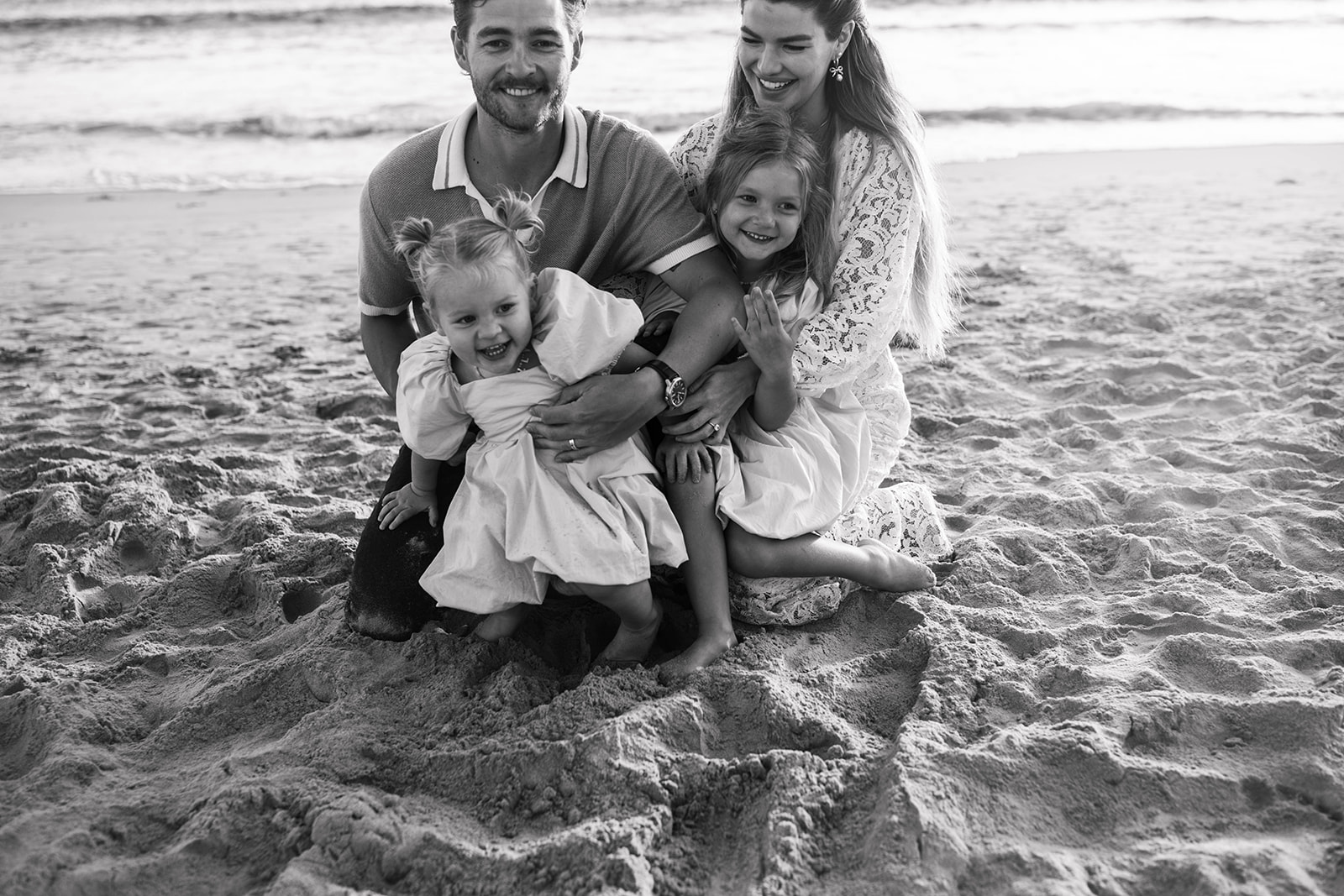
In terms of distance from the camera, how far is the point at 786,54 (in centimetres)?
274

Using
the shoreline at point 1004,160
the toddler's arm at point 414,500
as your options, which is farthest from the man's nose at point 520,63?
the shoreline at point 1004,160

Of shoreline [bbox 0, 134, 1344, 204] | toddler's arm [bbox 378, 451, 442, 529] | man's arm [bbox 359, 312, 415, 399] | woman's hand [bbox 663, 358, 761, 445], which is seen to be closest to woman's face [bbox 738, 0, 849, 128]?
woman's hand [bbox 663, 358, 761, 445]

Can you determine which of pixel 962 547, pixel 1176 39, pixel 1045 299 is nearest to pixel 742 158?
pixel 962 547

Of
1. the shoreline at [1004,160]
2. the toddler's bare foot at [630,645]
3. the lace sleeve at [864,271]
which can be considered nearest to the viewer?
the toddler's bare foot at [630,645]

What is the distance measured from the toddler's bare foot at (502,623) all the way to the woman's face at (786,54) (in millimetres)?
1391

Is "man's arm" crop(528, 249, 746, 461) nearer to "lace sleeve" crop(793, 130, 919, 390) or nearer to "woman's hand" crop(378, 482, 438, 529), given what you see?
"lace sleeve" crop(793, 130, 919, 390)

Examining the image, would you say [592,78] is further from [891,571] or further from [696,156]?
[891,571]

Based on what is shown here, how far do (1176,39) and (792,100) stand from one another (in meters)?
14.7

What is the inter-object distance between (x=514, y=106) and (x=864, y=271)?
0.92 m

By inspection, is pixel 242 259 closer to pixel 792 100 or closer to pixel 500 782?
pixel 792 100

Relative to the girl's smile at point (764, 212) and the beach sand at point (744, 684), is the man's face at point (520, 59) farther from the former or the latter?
the beach sand at point (744, 684)

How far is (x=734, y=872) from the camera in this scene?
1.94 metres

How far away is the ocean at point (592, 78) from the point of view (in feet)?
33.5

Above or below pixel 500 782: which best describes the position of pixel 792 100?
above
